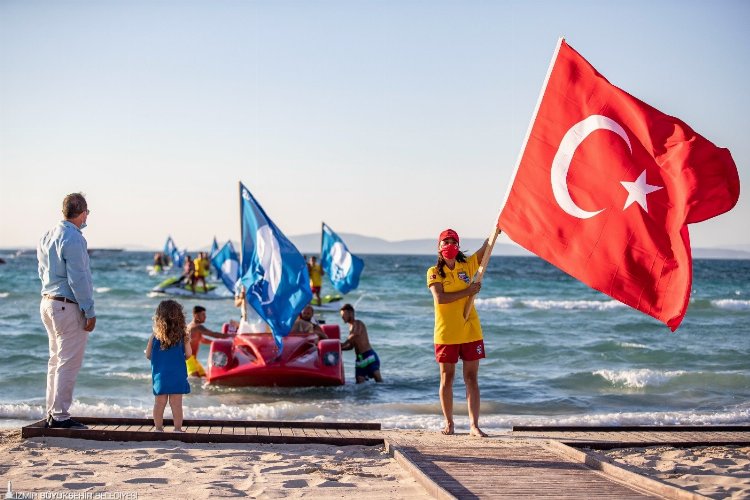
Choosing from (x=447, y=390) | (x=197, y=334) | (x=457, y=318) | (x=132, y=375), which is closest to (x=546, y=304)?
(x=132, y=375)

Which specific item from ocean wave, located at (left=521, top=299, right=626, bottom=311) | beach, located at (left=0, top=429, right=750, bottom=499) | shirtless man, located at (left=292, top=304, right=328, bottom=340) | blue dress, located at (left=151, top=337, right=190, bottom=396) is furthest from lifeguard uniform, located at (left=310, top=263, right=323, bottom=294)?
beach, located at (left=0, top=429, right=750, bottom=499)

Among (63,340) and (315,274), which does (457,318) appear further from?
(315,274)

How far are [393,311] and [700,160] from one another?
1071 inches

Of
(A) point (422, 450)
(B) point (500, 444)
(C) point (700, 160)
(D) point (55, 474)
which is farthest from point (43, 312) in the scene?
(C) point (700, 160)

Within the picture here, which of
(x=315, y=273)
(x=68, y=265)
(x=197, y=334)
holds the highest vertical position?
(x=68, y=265)

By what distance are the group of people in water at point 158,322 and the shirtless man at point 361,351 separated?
6.02 meters

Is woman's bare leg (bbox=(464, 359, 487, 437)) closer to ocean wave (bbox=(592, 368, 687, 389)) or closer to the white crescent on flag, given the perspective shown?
the white crescent on flag

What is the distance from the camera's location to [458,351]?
7902mm

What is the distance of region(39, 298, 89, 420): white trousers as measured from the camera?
283 inches

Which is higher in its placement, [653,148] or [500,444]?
Result: [653,148]

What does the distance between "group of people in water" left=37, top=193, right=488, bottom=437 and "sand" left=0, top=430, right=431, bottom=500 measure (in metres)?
0.54

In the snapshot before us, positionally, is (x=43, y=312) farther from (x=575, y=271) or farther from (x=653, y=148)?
(x=653, y=148)

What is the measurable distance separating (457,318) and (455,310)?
7 centimetres

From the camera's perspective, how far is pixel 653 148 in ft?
21.9
